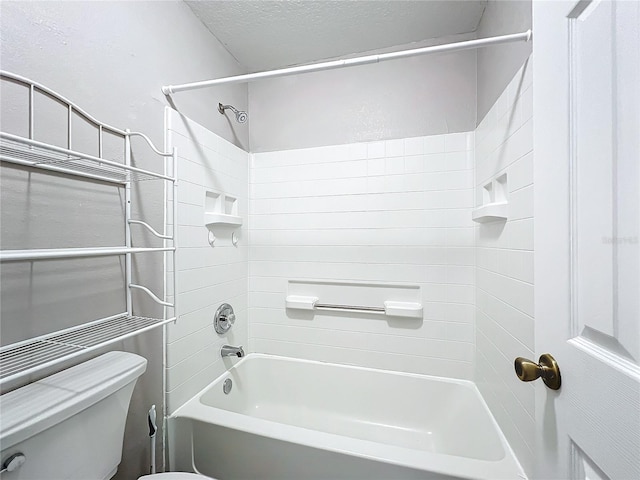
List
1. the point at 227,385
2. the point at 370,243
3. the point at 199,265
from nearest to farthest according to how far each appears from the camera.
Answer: the point at 199,265, the point at 227,385, the point at 370,243

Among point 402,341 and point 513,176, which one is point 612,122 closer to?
point 513,176

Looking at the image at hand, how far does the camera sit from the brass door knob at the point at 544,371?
0.58m

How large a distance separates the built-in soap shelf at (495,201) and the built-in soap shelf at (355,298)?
0.59 metres

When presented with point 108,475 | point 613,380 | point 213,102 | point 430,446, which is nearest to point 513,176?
point 613,380

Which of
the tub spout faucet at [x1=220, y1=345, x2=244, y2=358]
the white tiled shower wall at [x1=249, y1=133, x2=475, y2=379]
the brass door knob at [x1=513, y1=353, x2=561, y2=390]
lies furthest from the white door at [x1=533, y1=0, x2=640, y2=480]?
the tub spout faucet at [x1=220, y1=345, x2=244, y2=358]

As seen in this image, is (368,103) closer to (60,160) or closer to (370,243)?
(370,243)

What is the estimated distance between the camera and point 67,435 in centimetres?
74

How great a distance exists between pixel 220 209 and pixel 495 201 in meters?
1.45

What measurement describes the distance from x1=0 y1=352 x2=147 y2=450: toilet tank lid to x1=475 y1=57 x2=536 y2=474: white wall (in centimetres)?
133

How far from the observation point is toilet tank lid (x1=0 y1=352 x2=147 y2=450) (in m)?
0.63

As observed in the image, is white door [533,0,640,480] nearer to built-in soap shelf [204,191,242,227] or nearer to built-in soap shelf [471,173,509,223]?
built-in soap shelf [471,173,509,223]

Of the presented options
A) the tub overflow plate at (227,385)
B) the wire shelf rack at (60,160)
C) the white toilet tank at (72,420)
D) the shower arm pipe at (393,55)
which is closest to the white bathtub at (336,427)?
the tub overflow plate at (227,385)

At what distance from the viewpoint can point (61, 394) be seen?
2.42ft

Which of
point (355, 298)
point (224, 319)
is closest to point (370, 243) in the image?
point (355, 298)
